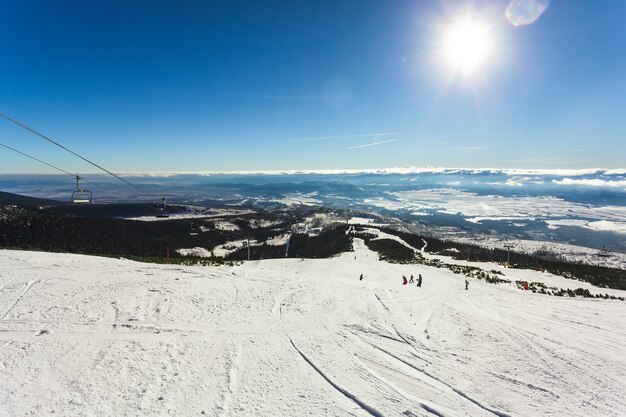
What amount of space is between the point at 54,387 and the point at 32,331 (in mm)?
4329

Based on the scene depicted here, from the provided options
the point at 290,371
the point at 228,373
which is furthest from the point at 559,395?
the point at 228,373

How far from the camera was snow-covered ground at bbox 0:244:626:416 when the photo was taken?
8.01 m

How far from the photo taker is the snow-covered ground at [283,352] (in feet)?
26.3

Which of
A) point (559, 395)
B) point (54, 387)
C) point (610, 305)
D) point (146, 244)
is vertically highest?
point (54, 387)

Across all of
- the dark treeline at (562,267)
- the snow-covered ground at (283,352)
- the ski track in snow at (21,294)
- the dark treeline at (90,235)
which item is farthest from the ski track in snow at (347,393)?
the dark treeline at (90,235)

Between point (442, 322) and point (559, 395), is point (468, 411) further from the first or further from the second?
point (442, 322)

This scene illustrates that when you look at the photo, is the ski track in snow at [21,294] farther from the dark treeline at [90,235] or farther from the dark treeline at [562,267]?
the dark treeline at [90,235]

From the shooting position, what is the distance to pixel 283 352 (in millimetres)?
10680

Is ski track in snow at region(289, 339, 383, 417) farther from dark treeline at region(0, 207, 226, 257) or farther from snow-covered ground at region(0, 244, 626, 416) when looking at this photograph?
dark treeline at region(0, 207, 226, 257)

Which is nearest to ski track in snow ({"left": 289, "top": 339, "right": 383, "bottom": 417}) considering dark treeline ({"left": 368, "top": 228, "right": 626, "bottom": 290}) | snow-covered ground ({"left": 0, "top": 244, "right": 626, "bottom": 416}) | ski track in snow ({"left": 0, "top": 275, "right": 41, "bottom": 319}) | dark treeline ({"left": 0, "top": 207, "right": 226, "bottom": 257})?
snow-covered ground ({"left": 0, "top": 244, "right": 626, "bottom": 416})

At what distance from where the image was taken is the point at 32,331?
1088cm

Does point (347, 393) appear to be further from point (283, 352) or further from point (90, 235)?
point (90, 235)

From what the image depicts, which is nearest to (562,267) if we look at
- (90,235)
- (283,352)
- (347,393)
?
(283,352)

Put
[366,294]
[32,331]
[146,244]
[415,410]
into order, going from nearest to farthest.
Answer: [415,410] → [32,331] → [366,294] → [146,244]
